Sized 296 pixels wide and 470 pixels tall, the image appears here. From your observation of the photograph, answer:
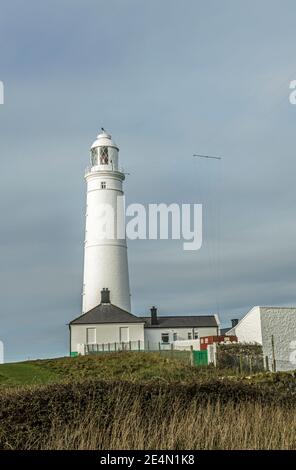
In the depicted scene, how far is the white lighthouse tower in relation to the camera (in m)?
43.3

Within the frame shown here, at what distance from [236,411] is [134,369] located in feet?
49.2

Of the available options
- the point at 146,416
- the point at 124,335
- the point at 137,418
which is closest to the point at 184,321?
the point at 124,335

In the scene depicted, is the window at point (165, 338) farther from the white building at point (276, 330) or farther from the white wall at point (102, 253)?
the white building at point (276, 330)

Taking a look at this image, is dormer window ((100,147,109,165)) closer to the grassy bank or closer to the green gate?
the green gate

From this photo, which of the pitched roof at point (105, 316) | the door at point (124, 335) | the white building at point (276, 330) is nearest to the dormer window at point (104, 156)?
the pitched roof at point (105, 316)

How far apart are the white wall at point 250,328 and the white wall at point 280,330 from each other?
13.7 inches

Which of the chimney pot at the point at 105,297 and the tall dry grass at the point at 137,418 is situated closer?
the tall dry grass at the point at 137,418

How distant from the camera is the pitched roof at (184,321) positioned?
47.0 m

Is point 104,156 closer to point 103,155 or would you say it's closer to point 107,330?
point 103,155

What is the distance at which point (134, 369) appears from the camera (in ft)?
90.1

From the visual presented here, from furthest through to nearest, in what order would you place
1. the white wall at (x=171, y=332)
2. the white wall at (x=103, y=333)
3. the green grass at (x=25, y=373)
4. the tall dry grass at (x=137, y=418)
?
1. the white wall at (x=171, y=332)
2. the white wall at (x=103, y=333)
3. the green grass at (x=25, y=373)
4. the tall dry grass at (x=137, y=418)

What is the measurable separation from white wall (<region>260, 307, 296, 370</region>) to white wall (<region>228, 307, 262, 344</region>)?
0.35 meters
